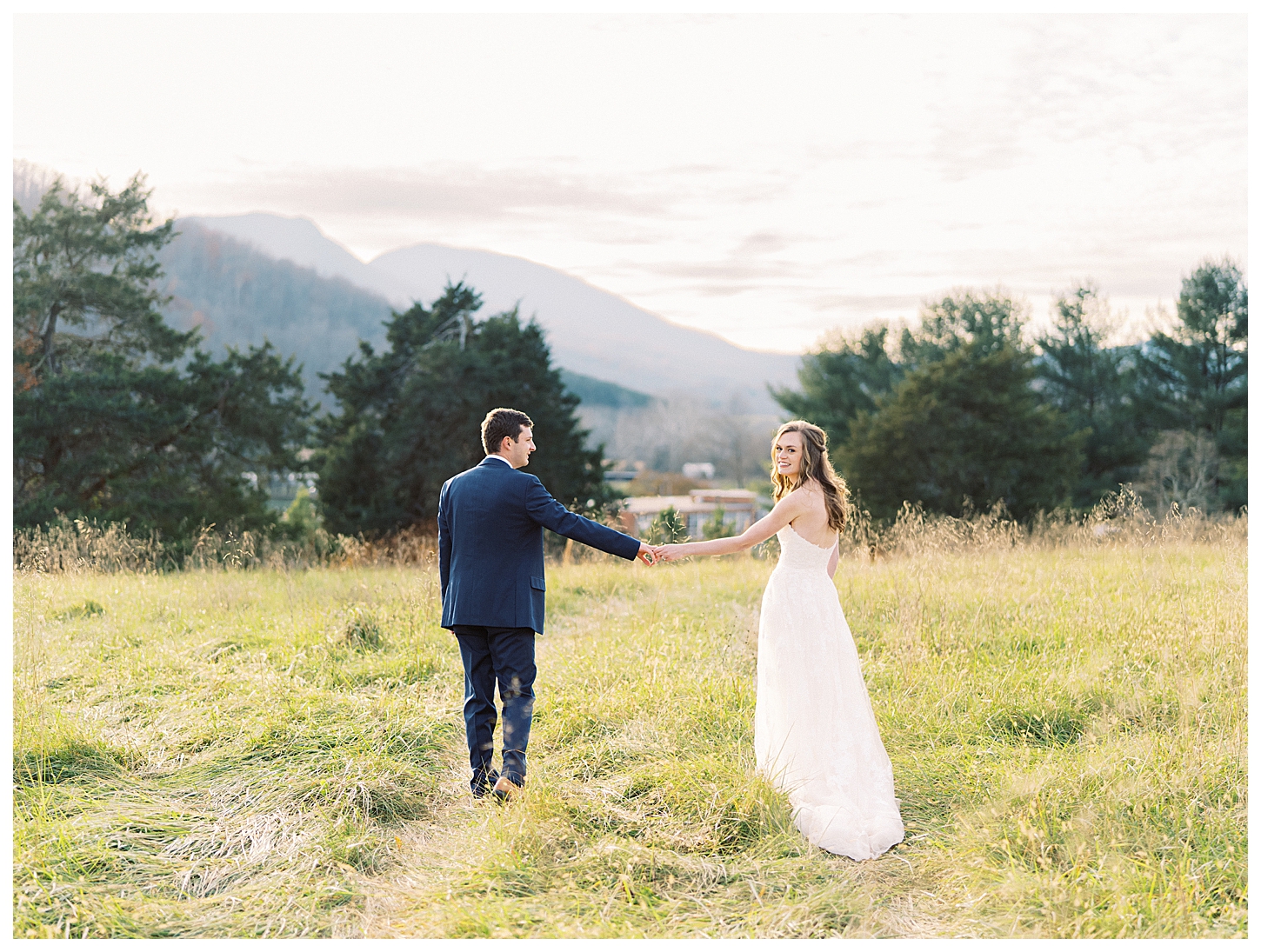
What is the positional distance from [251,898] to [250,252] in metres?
180

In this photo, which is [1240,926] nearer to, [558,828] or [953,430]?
[558,828]

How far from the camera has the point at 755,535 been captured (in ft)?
14.1

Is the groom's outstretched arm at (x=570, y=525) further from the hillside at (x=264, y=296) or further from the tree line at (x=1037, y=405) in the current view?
the hillside at (x=264, y=296)

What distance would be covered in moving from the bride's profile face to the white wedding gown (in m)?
0.29

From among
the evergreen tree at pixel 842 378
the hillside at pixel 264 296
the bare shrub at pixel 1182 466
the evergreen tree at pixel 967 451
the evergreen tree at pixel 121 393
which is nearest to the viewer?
the evergreen tree at pixel 121 393

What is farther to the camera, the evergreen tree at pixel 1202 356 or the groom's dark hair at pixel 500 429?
the evergreen tree at pixel 1202 356

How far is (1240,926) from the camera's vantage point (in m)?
3.09

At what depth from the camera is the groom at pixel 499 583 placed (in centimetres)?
420

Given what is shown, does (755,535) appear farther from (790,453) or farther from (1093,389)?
(1093,389)

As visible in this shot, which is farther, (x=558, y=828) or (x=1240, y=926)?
(x=558, y=828)

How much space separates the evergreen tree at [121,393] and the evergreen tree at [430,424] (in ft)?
5.61

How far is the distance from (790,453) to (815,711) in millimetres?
1233

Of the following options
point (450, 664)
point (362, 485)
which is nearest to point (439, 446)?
point (362, 485)

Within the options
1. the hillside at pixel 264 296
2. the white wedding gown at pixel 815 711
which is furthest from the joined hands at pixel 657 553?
the hillside at pixel 264 296
